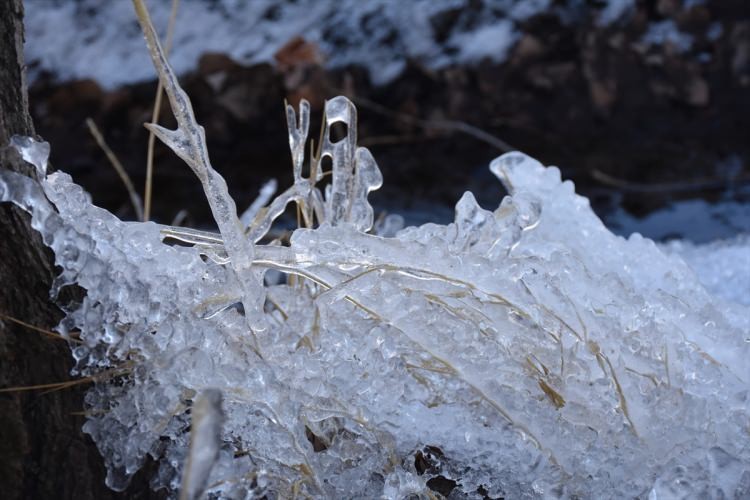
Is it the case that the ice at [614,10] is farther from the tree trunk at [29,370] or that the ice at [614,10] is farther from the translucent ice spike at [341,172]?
the tree trunk at [29,370]

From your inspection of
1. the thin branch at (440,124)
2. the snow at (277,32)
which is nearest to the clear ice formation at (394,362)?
the thin branch at (440,124)

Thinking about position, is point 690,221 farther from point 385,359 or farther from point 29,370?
point 29,370

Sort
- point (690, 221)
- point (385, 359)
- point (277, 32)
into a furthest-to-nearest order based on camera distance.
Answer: point (277, 32) < point (690, 221) < point (385, 359)

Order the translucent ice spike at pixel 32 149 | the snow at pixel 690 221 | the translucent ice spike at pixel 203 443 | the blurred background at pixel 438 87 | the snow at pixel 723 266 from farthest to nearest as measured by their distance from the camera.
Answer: the blurred background at pixel 438 87 < the snow at pixel 690 221 < the snow at pixel 723 266 < the translucent ice spike at pixel 32 149 < the translucent ice spike at pixel 203 443

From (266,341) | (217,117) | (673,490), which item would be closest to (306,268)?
(266,341)

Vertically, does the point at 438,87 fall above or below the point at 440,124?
above

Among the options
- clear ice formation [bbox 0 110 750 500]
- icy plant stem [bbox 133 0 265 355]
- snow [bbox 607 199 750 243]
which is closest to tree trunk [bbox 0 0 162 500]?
clear ice formation [bbox 0 110 750 500]

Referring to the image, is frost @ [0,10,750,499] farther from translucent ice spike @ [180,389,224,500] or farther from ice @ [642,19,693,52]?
ice @ [642,19,693,52]

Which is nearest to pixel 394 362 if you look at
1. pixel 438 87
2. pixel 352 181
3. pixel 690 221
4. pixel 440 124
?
pixel 352 181

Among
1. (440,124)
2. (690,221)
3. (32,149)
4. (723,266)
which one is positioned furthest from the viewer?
(440,124)
